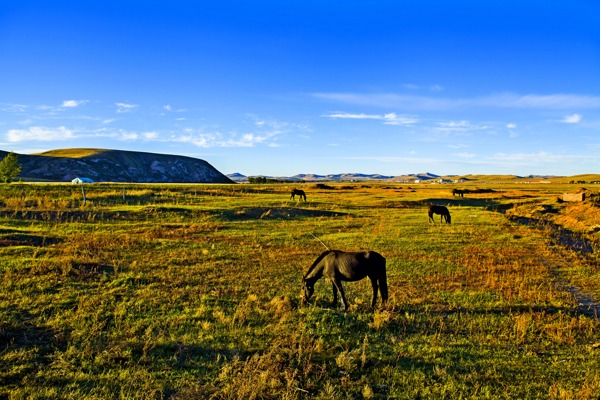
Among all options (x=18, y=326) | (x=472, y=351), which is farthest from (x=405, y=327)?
(x=18, y=326)

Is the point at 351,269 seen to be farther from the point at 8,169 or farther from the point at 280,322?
the point at 8,169

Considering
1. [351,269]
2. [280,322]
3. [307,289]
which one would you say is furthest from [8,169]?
[351,269]

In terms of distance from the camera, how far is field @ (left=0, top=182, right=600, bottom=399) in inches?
295

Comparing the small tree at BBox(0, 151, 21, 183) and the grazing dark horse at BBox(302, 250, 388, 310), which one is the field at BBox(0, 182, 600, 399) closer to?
the grazing dark horse at BBox(302, 250, 388, 310)

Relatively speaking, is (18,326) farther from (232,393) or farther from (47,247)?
(47,247)

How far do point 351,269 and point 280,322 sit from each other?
2.82m

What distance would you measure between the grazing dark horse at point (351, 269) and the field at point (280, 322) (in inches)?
27.2

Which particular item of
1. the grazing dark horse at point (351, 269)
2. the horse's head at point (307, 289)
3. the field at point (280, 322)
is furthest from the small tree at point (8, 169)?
the grazing dark horse at point (351, 269)

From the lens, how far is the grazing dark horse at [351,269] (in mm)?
11680

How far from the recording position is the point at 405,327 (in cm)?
1051

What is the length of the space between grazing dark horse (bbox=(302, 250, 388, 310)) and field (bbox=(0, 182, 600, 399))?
69 centimetres

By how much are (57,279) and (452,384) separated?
14.3 meters

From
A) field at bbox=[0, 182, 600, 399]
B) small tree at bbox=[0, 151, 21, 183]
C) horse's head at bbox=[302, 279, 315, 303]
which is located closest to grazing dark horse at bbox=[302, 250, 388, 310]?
horse's head at bbox=[302, 279, 315, 303]

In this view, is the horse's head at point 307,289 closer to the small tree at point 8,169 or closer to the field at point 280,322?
the field at point 280,322
